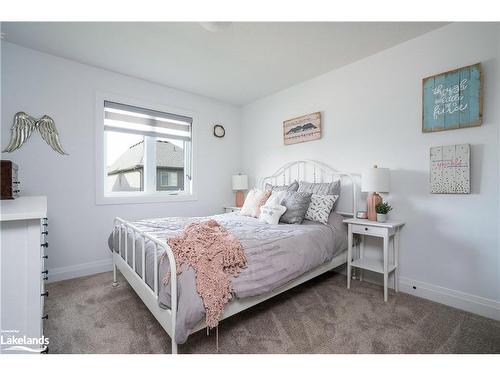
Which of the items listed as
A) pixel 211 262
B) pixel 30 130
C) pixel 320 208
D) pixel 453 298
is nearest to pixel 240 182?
pixel 320 208

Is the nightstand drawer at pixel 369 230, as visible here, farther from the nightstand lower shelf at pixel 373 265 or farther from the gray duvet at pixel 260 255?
the nightstand lower shelf at pixel 373 265

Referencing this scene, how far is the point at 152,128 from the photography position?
3.25m

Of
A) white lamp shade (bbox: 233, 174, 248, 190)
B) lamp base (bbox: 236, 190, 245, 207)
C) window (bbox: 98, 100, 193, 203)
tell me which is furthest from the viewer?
lamp base (bbox: 236, 190, 245, 207)

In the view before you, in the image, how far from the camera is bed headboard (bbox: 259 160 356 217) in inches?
107

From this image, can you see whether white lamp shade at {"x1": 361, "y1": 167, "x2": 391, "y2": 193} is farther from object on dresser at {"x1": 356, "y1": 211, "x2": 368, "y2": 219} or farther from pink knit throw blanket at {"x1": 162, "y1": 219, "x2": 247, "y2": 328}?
pink knit throw blanket at {"x1": 162, "y1": 219, "x2": 247, "y2": 328}

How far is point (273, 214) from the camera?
2.46 metres

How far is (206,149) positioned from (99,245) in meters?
1.98

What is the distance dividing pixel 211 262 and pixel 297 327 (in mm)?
878

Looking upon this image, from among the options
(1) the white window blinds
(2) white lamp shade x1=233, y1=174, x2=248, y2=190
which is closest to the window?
(1) the white window blinds

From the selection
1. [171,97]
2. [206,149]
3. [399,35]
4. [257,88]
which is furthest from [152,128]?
[399,35]

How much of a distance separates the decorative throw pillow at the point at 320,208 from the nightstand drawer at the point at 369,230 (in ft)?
0.95

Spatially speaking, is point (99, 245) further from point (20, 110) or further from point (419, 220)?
point (419, 220)

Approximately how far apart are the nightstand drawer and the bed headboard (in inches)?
11.1

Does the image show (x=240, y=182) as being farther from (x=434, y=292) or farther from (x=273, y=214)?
(x=434, y=292)
